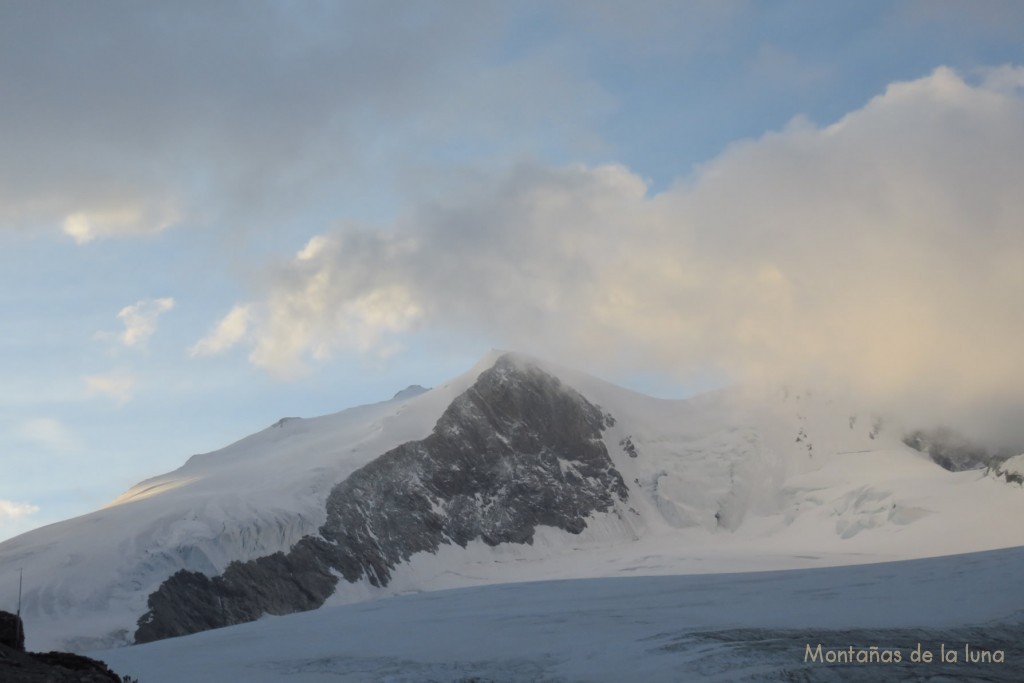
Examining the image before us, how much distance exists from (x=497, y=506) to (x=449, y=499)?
680cm

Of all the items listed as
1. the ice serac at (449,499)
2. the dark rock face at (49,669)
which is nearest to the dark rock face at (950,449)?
the ice serac at (449,499)

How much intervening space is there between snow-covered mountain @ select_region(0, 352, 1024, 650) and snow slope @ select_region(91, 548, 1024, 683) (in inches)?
1544

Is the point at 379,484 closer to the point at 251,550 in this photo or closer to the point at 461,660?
the point at 251,550

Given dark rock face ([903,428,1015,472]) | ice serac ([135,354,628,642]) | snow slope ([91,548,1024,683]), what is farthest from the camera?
dark rock face ([903,428,1015,472])

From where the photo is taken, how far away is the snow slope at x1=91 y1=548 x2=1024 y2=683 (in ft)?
129

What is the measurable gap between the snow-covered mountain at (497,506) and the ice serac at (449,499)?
0.71ft

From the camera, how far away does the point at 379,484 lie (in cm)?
12562

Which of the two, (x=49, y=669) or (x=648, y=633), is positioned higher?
(x=49, y=669)

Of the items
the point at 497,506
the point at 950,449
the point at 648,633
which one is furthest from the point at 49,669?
the point at 950,449

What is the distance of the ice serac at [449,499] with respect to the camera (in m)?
99.6

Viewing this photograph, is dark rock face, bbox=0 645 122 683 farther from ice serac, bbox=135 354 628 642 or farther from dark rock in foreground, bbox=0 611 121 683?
ice serac, bbox=135 354 628 642

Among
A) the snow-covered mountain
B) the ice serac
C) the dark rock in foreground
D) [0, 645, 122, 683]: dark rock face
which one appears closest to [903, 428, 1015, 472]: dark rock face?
the snow-covered mountain

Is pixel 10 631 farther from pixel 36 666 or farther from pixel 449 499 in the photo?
pixel 449 499

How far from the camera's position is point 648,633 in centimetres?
4612
